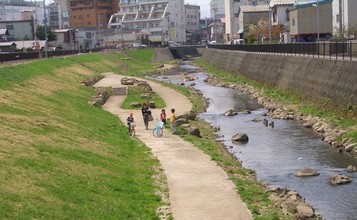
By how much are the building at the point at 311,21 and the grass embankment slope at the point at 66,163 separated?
4888 cm

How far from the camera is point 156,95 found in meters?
55.9

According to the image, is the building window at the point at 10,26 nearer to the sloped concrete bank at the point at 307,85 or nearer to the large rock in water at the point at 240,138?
the sloped concrete bank at the point at 307,85

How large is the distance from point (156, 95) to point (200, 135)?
23335 mm

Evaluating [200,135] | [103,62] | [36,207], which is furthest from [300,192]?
[103,62]

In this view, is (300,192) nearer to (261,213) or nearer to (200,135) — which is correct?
(261,213)

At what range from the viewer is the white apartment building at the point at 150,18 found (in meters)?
187

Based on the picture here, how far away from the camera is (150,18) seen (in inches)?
7392

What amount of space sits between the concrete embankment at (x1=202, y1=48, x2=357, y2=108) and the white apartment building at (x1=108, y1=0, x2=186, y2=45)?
11195 cm

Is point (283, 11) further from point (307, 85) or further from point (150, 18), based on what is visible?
point (150, 18)

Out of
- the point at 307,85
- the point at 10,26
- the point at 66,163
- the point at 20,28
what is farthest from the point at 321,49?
Result: the point at 10,26

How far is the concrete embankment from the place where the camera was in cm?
3698

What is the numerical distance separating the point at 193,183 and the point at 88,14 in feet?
557

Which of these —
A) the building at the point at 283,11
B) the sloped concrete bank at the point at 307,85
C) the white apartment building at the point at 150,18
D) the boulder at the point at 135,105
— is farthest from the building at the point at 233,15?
the boulder at the point at 135,105

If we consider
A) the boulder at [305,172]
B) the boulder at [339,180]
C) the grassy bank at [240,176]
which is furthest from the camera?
the boulder at [305,172]
